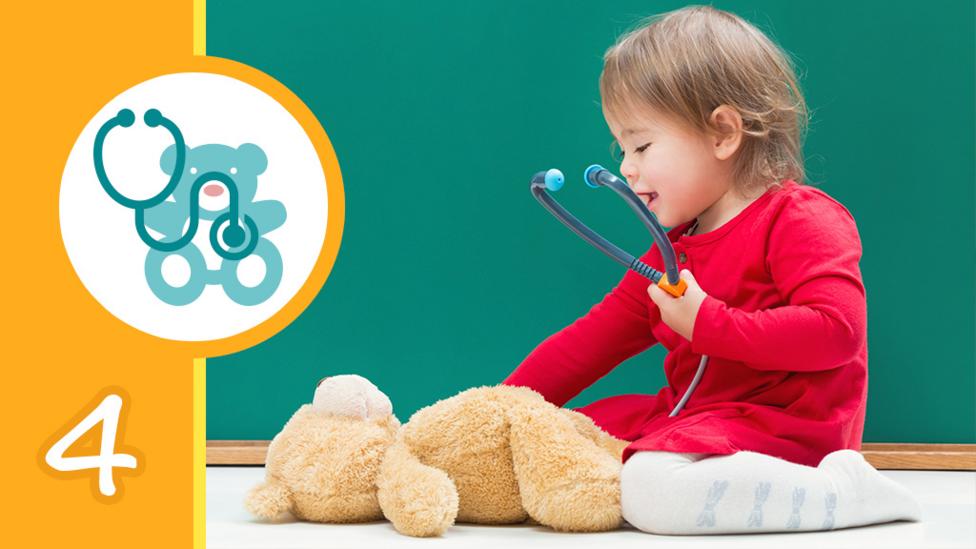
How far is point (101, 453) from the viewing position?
128 cm

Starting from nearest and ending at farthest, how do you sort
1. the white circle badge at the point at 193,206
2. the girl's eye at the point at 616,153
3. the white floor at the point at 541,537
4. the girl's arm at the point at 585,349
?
the white floor at the point at 541,537
the girl's arm at the point at 585,349
the white circle badge at the point at 193,206
the girl's eye at the point at 616,153

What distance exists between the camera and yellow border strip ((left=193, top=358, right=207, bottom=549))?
1.20 meters

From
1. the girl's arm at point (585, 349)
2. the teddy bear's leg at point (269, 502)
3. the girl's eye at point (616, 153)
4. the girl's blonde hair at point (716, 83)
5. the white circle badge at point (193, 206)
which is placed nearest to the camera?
the teddy bear's leg at point (269, 502)

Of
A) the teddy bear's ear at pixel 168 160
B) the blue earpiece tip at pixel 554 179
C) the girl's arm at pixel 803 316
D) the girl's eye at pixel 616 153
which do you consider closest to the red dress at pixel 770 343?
the girl's arm at pixel 803 316

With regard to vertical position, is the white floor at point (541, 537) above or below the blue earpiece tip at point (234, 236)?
below

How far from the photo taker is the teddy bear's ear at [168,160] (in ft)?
4.83

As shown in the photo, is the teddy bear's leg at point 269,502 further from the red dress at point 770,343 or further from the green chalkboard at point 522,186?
the green chalkboard at point 522,186

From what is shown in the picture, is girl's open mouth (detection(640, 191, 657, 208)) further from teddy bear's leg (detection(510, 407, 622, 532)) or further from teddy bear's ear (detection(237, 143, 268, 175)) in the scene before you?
teddy bear's ear (detection(237, 143, 268, 175))

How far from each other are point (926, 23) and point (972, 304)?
0.40 meters

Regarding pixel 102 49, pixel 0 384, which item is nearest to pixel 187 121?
pixel 102 49

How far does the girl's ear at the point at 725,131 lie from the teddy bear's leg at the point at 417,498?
0.46 m

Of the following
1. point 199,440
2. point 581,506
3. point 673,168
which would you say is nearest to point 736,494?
point 581,506

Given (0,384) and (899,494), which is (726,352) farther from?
(0,384)

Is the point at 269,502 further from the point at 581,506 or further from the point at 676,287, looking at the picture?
the point at 676,287
